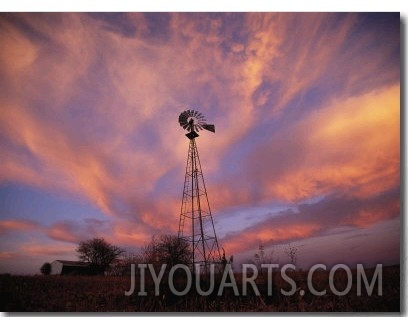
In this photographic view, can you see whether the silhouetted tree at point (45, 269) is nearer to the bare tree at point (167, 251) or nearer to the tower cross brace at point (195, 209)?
the bare tree at point (167, 251)

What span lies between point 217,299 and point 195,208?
3085mm

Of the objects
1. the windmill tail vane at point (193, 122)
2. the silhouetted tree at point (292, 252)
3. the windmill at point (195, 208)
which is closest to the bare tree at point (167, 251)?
the windmill at point (195, 208)

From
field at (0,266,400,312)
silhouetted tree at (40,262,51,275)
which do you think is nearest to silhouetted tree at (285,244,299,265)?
field at (0,266,400,312)

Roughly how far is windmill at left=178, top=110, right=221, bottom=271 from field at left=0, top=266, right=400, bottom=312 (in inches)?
84.3

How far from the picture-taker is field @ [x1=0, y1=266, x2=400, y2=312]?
7422 mm

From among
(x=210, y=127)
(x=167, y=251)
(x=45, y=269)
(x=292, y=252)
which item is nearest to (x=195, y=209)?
(x=167, y=251)

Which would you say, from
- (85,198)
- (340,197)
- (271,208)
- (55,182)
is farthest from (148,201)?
(340,197)

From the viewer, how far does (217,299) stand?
303 inches

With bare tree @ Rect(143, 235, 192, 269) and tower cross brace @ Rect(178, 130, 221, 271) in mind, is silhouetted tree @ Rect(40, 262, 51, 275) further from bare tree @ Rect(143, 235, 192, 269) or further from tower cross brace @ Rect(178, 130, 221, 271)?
tower cross brace @ Rect(178, 130, 221, 271)

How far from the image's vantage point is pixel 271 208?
365 inches

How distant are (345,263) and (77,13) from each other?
778 centimetres

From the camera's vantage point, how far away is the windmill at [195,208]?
9.92 meters

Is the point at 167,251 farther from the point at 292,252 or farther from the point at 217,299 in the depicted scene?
the point at 292,252
